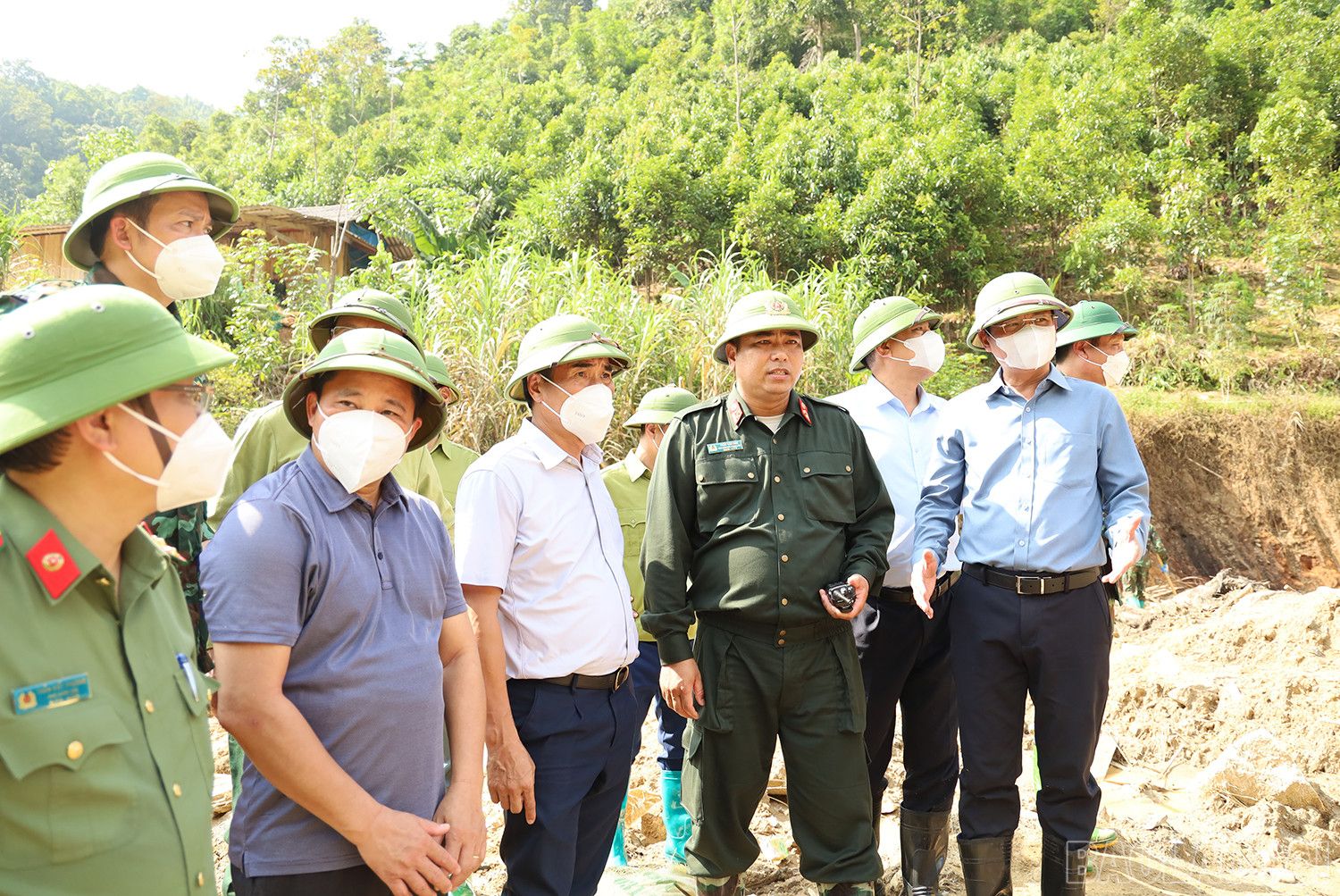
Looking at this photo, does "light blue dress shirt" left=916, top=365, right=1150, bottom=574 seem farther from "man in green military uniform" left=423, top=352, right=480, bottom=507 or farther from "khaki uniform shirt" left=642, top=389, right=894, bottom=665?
"man in green military uniform" left=423, top=352, right=480, bottom=507

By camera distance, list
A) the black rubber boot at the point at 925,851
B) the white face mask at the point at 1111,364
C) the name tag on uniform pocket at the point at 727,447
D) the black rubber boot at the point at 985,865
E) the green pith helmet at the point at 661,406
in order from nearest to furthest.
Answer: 1. the name tag on uniform pocket at the point at 727,447
2. the black rubber boot at the point at 985,865
3. the black rubber boot at the point at 925,851
4. the green pith helmet at the point at 661,406
5. the white face mask at the point at 1111,364

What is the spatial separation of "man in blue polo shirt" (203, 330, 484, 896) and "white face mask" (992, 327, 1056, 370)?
7.49ft

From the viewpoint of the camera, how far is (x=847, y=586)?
3.17 m

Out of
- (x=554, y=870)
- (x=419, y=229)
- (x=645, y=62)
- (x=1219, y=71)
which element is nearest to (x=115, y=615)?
(x=554, y=870)

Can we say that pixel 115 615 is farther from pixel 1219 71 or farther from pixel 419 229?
pixel 1219 71

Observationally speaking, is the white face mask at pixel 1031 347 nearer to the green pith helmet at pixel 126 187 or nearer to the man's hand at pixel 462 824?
the man's hand at pixel 462 824

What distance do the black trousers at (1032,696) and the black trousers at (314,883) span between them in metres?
2.22

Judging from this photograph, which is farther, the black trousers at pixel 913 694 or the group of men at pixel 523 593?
the black trousers at pixel 913 694

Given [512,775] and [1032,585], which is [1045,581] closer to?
[1032,585]

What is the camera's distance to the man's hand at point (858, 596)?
3.16 m

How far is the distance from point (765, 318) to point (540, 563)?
1177 mm

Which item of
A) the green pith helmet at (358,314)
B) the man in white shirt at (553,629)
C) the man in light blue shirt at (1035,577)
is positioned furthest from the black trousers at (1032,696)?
the green pith helmet at (358,314)

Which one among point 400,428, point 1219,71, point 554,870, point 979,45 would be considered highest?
point 979,45

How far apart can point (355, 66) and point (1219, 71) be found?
104 ft
